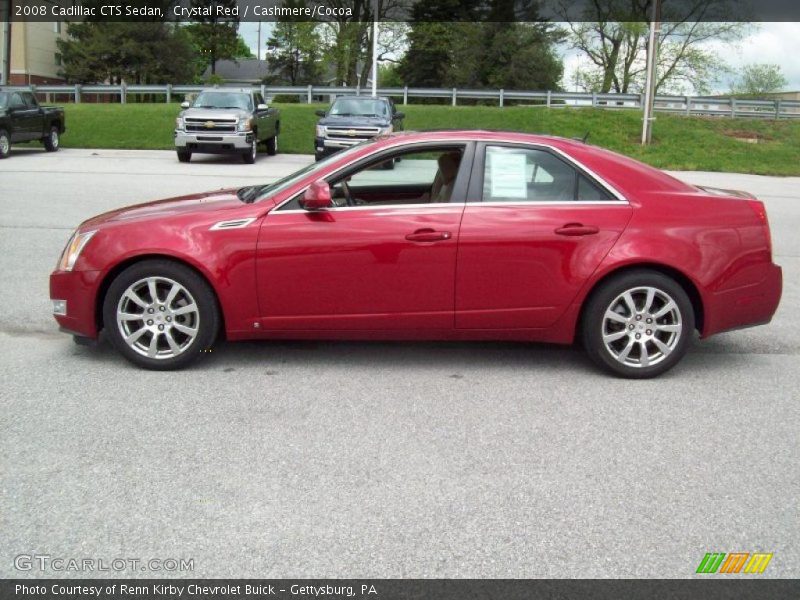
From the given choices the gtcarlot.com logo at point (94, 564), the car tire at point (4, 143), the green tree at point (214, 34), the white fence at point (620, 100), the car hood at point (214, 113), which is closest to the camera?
the gtcarlot.com logo at point (94, 564)

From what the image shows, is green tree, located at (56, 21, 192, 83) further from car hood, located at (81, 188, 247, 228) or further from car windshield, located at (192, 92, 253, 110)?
car hood, located at (81, 188, 247, 228)

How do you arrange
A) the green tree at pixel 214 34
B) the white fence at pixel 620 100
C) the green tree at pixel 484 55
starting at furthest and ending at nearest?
the green tree at pixel 214 34 < the green tree at pixel 484 55 < the white fence at pixel 620 100

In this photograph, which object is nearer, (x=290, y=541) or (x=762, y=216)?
(x=290, y=541)

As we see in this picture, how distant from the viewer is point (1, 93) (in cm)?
2277

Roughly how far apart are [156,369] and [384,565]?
280cm

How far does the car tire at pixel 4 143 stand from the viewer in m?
22.1

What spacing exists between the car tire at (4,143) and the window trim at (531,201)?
65.2ft

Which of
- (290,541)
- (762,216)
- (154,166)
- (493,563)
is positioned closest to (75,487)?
(290,541)

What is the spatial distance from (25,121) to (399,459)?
22.4 m

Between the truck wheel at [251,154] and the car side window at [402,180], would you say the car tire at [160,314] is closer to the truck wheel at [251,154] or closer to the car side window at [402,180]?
the car side window at [402,180]

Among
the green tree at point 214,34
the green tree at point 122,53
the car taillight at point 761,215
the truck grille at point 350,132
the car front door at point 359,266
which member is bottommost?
the car front door at point 359,266

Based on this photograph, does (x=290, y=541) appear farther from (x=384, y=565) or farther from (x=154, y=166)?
(x=154, y=166)

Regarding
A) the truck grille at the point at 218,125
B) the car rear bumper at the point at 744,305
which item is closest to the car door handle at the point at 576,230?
the car rear bumper at the point at 744,305
